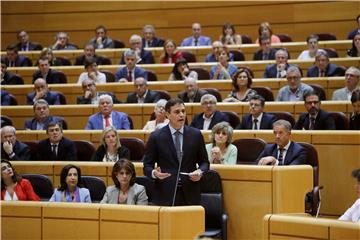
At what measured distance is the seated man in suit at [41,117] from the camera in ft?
23.8

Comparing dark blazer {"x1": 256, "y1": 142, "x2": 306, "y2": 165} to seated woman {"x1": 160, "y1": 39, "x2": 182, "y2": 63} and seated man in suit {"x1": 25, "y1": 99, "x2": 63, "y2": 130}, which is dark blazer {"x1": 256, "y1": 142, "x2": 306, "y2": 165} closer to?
seated man in suit {"x1": 25, "y1": 99, "x2": 63, "y2": 130}

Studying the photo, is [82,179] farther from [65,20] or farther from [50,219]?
[65,20]

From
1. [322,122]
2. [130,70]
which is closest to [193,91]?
[130,70]

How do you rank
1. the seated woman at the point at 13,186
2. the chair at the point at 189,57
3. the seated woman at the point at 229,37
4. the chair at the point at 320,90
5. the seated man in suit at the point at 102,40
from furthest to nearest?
1. the seated man in suit at the point at 102,40
2. the seated woman at the point at 229,37
3. the chair at the point at 189,57
4. the chair at the point at 320,90
5. the seated woman at the point at 13,186

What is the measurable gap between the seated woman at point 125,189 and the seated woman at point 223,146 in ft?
2.52

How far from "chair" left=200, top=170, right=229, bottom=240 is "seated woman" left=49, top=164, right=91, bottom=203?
2.50 ft

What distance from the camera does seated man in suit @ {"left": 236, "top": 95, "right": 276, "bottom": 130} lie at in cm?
643

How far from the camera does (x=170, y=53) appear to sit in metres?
9.14

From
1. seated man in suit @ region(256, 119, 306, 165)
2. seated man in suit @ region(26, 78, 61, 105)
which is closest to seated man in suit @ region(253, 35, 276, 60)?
seated man in suit @ region(26, 78, 61, 105)

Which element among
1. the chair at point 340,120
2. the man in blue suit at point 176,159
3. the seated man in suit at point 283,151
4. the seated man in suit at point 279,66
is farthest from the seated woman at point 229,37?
the man in blue suit at point 176,159

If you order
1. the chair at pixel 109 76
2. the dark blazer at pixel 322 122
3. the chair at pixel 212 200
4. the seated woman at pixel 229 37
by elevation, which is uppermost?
the seated woman at pixel 229 37

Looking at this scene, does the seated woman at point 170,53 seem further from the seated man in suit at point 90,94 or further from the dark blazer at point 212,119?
the dark blazer at point 212,119

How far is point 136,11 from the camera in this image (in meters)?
11.2

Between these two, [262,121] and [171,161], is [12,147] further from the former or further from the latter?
[171,161]
